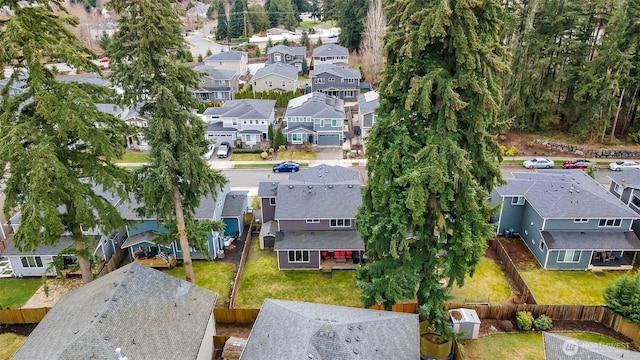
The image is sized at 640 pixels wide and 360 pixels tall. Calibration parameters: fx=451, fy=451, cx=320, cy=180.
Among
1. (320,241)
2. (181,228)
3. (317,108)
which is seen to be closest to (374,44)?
(317,108)

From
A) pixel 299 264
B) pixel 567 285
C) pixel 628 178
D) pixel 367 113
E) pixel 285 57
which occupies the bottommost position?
pixel 567 285

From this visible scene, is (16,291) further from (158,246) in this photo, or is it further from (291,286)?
(291,286)

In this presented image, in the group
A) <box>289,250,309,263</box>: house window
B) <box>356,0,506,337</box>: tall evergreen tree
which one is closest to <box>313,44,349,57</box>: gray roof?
<box>289,250,309,263</box>: house window

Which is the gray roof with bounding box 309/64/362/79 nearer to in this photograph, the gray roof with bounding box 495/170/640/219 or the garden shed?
the gray roof with bounding box 495/170/640/219

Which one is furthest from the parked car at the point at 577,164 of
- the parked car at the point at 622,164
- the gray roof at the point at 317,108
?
the gray roof at the point at 317,108

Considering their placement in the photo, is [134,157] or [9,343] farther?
[134,157]

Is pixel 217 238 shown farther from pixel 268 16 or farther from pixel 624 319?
pixel 268 16

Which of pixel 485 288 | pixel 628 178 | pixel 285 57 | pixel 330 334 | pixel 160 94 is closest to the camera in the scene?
pixel 330 334
